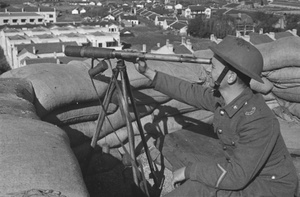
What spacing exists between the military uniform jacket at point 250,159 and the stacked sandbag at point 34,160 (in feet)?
2.02

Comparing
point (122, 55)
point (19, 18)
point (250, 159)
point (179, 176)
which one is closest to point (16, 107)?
point (122, 55)

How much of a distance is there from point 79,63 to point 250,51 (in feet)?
6.17

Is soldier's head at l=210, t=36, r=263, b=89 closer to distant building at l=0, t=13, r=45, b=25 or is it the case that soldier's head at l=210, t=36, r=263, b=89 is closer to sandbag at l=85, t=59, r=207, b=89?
sandbag at l=85, t=59, r=207, b=89

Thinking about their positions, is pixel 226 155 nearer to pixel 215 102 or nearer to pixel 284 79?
pixel 215 102

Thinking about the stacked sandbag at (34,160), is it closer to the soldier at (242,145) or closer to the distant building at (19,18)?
the soldier at (242,145)

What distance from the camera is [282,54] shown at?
14.3 ft

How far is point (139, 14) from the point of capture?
6003 centimetres

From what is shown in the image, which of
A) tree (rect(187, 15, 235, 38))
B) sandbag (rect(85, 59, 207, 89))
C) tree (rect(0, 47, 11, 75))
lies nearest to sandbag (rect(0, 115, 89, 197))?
sandbag (rect(85, 59, 207, 89))

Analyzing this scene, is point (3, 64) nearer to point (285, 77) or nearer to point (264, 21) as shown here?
point (285, 77)

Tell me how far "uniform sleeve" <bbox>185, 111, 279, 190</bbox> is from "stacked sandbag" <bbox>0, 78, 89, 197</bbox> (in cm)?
62

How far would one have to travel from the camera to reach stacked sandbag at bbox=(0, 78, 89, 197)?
4.76 feet

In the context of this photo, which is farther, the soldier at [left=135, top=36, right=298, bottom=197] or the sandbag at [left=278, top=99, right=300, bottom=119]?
the sandbag at [left=278, top=99, right=300, bottom=119]

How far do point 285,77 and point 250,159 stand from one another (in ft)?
9.28

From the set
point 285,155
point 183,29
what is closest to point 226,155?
point 285,155
